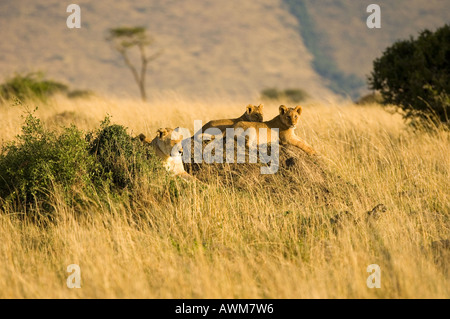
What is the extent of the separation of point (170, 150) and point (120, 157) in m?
0.87

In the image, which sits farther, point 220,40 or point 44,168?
point 220,40

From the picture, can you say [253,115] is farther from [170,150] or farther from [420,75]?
[420,75]

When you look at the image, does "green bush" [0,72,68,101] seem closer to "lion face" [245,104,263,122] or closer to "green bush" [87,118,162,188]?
"lion face" [245,104,263,122]

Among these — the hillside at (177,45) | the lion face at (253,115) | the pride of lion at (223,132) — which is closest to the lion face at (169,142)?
the pride of lion at (223,132)

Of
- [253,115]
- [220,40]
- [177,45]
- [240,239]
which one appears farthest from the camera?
[220,40]

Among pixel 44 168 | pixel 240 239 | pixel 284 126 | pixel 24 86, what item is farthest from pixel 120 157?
pixel 24 86

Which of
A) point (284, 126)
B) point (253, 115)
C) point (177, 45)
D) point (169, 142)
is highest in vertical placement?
point (177, 45)

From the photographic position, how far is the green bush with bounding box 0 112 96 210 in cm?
747

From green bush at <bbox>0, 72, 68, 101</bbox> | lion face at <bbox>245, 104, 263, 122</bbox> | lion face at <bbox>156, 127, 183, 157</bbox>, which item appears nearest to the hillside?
green bush at <bbox>0, 72, 68, 101</bbox>

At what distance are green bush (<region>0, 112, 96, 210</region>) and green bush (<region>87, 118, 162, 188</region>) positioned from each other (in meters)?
0.21

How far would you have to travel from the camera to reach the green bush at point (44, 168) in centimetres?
747

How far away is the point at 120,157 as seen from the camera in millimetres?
7820

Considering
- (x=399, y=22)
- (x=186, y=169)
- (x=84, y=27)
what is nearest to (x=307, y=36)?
(x=399, y=22)
